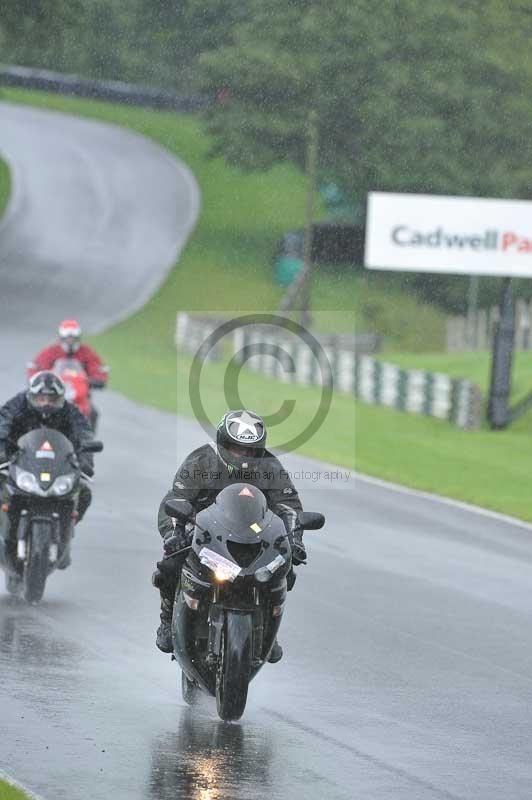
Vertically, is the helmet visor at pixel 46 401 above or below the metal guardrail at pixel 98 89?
above

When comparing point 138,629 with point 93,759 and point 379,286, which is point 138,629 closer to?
point 93,759

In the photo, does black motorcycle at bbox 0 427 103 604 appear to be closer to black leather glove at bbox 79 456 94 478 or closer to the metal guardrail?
black leather glove at bbox 79 456 94 478

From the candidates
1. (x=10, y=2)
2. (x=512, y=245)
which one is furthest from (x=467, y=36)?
(x=512, y=245)

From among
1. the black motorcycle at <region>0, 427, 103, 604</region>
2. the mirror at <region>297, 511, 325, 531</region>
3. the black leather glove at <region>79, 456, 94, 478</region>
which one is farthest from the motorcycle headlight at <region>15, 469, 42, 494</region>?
the mirror at <region>297, 511, 325, 531</region>

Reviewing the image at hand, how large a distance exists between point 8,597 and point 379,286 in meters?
59.7

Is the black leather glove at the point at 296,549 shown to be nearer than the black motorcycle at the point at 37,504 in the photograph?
Yes

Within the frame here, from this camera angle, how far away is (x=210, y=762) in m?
8.73

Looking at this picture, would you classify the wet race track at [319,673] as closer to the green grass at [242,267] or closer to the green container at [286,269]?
the green grass at [242,267]

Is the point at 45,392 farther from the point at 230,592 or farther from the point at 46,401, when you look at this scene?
the point at 230,592

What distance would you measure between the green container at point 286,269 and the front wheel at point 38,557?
187 feet

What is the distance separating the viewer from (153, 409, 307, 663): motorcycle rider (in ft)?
32.2

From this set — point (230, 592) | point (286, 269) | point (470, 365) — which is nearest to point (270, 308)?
point (286, 269)

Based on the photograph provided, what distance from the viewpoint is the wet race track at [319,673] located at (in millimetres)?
8562

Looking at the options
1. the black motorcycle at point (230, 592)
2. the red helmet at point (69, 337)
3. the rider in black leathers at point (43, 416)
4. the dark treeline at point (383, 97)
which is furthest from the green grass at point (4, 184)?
the black motorcycle at point (230, 592)
